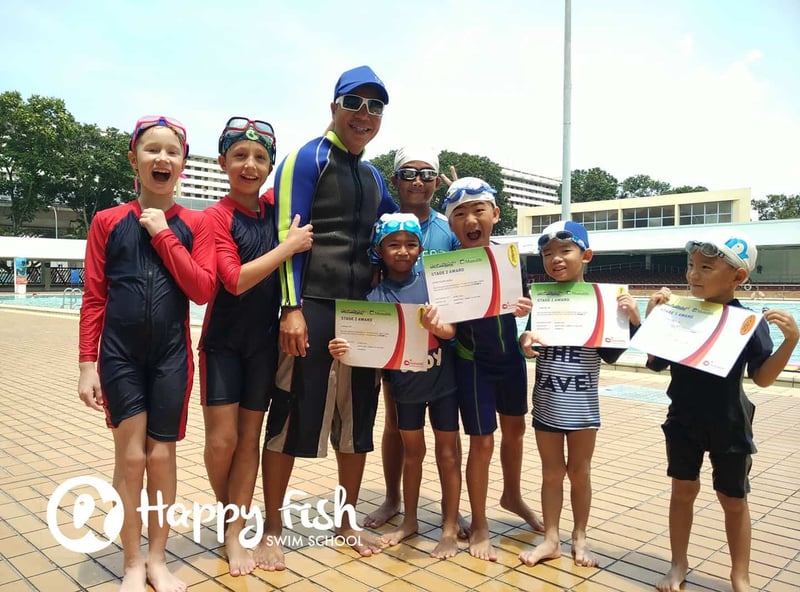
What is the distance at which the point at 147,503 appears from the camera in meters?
2.96

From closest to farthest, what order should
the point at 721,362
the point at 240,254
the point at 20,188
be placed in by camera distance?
the point at 721,362
the point at 240,254
the point at 20,188

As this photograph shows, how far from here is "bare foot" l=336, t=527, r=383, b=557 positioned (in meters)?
3.39

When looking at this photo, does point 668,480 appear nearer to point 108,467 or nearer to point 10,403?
point 108,467

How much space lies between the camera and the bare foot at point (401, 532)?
353cm

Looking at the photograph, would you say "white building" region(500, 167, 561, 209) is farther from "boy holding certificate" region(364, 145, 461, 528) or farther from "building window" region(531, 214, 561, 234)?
"boy holding certificate" region(364, 145, 461, 528)

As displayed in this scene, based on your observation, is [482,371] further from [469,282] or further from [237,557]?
[237,557]

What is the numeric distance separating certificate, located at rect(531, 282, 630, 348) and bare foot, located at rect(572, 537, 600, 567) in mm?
1110

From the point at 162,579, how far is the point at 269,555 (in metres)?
0.55

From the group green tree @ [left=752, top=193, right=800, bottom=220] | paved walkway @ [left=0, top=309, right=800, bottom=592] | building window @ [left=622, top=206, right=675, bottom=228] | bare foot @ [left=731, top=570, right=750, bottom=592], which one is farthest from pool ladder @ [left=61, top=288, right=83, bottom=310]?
green tree @ [left=752, top=193, right=800, bottom=220]

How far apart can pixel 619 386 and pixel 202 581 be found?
7091 millimetres

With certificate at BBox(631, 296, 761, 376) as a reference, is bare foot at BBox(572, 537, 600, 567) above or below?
below

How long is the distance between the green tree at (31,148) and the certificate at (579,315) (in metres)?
54.0

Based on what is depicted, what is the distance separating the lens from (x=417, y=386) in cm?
346

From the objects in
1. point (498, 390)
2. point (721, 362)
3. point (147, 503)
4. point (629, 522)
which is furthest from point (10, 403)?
point (721, 362)
